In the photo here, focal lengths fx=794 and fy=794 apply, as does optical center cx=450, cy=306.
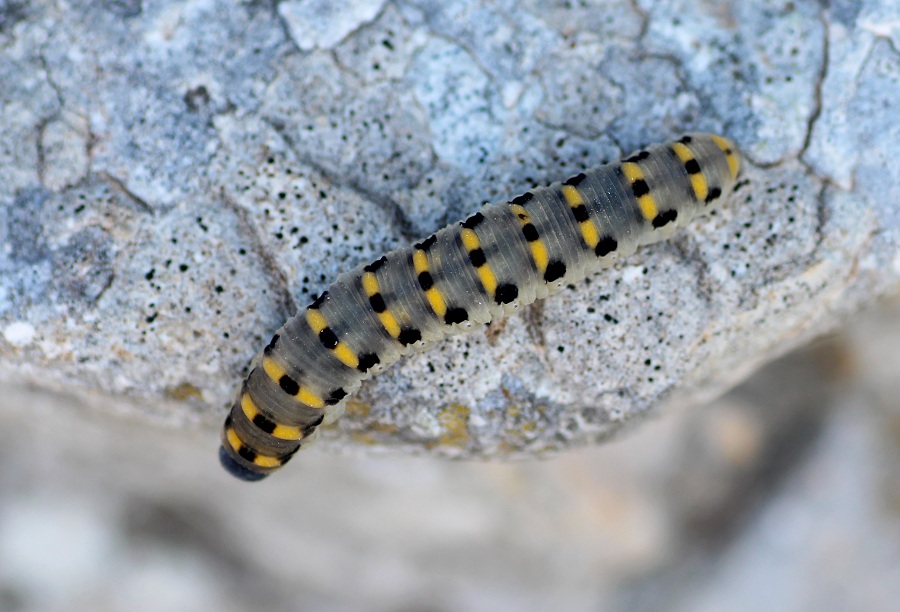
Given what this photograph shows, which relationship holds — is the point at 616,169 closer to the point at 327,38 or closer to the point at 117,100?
the point at 327,38

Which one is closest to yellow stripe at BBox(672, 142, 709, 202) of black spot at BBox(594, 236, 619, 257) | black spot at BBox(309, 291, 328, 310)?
black spot at BBox(594, 236, 619, 257)

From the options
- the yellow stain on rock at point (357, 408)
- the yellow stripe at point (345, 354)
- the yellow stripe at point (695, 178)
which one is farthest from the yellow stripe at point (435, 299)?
the yellow stripe at point (695, 178)

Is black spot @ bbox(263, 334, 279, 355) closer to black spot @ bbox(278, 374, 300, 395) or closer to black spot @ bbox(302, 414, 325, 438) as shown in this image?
black spot @ bbox(278, 374, 300, 395)

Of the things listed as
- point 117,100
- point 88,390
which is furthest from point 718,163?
point 88,390

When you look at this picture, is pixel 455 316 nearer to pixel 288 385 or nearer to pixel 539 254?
pixel 539 254

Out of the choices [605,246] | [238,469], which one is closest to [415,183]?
[605,246]

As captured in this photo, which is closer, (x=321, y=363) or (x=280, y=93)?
(x=321, y=363)

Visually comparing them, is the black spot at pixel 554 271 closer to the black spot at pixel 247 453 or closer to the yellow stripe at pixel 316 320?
the yellow stripe at pixel 316 320
